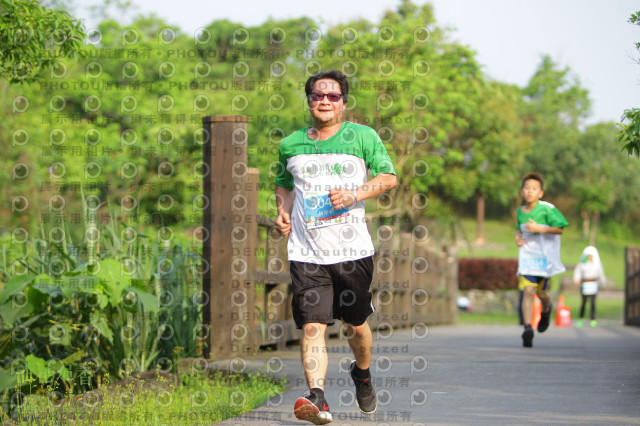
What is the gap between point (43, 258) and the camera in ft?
19.8

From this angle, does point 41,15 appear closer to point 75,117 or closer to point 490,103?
point 75,117

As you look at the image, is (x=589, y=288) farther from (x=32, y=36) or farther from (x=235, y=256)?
(x=32, y=36)

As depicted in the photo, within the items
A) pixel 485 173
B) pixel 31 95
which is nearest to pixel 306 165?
pixel 31 95

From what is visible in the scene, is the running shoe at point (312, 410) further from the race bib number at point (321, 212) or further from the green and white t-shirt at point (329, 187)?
the race bib number at point (321, 212)

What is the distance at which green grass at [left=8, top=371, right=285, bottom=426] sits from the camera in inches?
169

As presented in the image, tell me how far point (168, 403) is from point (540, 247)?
5.41 metres

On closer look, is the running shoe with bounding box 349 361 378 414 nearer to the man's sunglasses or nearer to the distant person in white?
the man's sunglasses

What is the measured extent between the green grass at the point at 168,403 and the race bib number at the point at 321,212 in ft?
3.54

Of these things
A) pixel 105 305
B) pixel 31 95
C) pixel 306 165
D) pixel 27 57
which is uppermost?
pixel 31 95

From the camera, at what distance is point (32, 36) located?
5.22 metres

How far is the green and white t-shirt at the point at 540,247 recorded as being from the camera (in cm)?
904

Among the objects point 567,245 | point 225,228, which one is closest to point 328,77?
point 225,228

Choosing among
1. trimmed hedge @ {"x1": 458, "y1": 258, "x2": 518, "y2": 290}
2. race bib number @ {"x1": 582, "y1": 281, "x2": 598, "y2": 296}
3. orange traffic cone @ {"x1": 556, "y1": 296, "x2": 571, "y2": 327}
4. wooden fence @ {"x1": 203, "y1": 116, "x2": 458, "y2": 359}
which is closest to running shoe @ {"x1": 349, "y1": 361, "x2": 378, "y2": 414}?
wooden fence @ {"x1": 203, "y1": 116, "x2": 458, "y2": 359}

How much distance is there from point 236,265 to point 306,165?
83.5 inches
